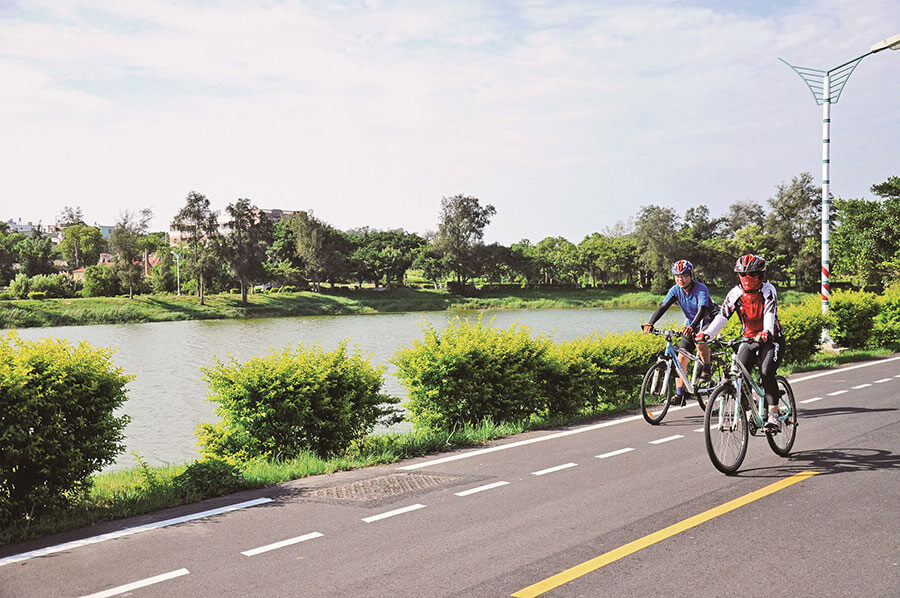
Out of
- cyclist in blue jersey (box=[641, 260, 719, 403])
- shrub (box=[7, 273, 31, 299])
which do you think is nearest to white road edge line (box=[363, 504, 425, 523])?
cyclist in blue jersey (box=[641, 260, 719, 403])

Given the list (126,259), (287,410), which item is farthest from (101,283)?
(287,410)

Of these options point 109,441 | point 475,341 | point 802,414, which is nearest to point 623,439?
point 475,341

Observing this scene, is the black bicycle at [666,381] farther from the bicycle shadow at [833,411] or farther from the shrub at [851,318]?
the shrub at [851,318]

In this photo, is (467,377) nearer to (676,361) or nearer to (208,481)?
(676,361)

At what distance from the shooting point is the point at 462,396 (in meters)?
9.67

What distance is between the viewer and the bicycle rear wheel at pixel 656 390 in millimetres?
9789

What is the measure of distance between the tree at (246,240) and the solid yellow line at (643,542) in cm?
7142

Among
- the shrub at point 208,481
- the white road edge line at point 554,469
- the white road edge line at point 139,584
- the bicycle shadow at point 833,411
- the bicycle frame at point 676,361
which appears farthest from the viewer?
the bicycle shadow at point 833,411

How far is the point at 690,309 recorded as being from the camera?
393 inches

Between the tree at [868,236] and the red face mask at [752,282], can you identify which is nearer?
the red face mask at [752,282]

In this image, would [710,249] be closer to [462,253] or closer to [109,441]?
[462,253]

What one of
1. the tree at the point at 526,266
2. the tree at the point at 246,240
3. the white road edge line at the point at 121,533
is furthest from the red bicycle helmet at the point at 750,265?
the tree at the point at 526,266

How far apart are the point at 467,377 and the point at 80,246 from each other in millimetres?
129245

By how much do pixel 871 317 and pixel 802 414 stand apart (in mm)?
12879
